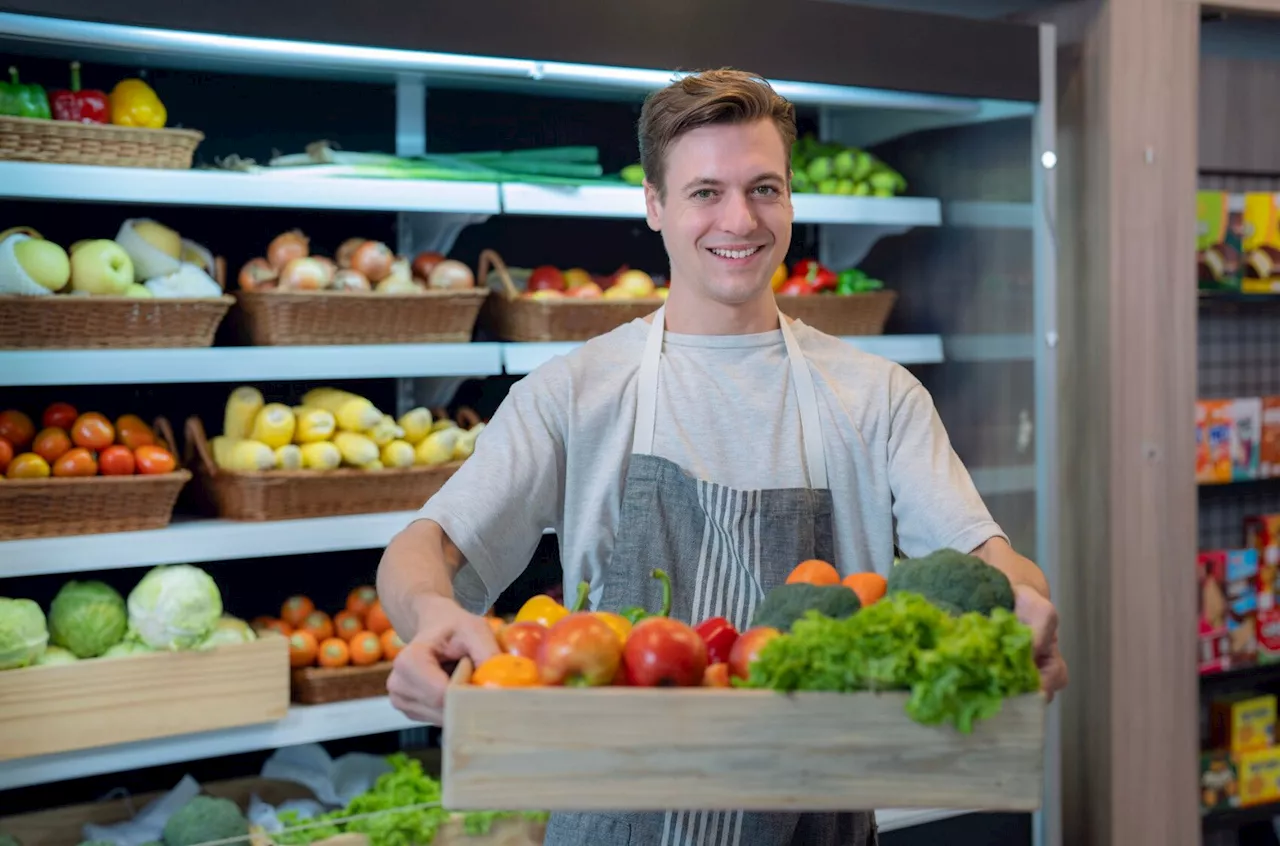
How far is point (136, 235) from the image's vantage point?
297 cm

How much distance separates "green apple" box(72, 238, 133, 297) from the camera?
2.87m

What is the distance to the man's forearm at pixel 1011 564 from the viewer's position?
5.59 ft

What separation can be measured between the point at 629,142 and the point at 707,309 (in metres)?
2.04

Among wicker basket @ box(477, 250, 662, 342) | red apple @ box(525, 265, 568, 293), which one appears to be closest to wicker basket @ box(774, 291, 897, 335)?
wicker basket @ box(477, 250, 662, 342)

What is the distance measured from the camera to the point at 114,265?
290cm

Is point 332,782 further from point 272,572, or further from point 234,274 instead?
point 234,274

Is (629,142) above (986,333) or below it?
above

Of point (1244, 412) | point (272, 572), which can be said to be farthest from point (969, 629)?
point (1244, 412)

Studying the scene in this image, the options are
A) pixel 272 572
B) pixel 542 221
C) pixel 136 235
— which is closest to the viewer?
pixel 136 235

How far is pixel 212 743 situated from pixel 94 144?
1331 mm

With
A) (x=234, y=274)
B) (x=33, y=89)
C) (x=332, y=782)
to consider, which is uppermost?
(x=33, y=89)

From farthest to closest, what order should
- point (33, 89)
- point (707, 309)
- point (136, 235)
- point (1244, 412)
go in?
point (1244, 412) → point (136, 235) → point (33, 89) → point (707, 309)

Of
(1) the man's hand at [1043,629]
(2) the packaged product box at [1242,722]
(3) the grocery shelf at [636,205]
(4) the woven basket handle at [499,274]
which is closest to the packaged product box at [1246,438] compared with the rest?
(2) the packaged product box at [1242,722]

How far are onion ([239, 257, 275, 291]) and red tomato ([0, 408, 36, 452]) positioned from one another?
22.1 inches
